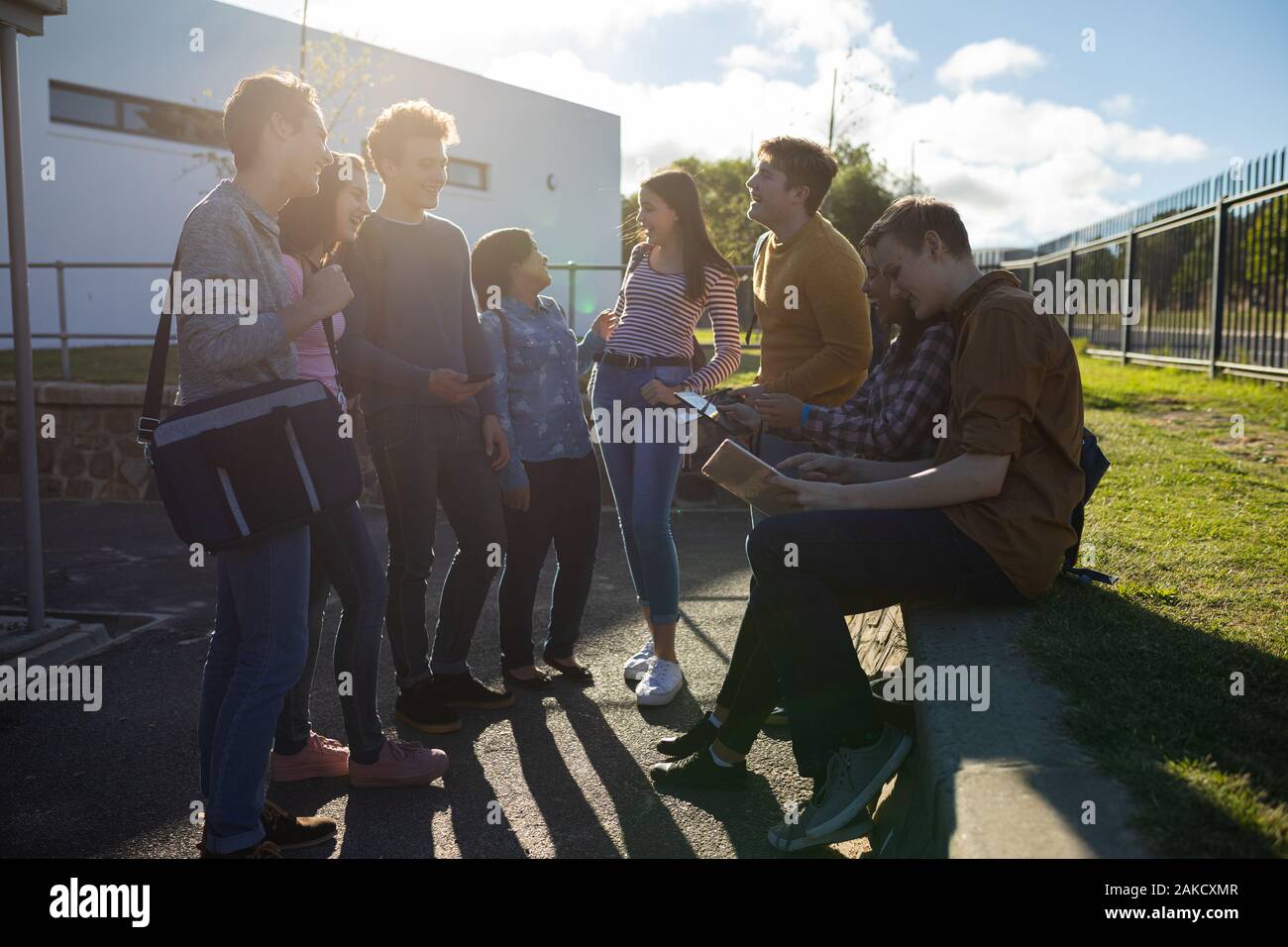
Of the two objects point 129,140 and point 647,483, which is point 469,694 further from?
point 129,140

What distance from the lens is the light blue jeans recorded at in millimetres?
4051

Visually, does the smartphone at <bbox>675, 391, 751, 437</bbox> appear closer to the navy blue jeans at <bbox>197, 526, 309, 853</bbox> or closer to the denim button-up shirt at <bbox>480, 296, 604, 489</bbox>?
the denim button-up shirt at <bbox>480, 296, 604, 489</bbox>

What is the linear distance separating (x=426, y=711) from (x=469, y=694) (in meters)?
0.24

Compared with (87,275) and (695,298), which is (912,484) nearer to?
(695,298)

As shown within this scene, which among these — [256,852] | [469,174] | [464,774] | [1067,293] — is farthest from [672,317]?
[469,174]

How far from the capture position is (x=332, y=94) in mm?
16922

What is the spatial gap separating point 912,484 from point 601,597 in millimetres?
3068

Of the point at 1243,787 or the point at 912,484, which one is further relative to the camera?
the point at 912,484

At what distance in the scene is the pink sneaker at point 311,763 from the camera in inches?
133

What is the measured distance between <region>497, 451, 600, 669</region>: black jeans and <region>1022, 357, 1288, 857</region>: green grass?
6.22 feet

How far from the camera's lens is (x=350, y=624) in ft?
10.4

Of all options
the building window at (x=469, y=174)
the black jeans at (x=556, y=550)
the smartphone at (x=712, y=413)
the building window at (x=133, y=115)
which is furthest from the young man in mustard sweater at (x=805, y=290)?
the building window at (x=469, y=174)

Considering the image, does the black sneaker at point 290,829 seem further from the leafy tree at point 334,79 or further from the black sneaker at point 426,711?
the leafy tree at point 334,79
